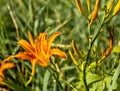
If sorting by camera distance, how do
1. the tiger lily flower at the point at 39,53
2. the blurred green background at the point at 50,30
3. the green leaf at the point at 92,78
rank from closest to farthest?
1. the tiger lily flower at the point at 39,53
2. the green leaf at the point at 92,78
3. the blurred green background at the point at 50,30

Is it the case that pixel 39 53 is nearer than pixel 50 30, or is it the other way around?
pixel 39 53

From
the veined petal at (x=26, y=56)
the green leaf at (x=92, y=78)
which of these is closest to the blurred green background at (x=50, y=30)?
the green leaf at (x=92, y=78)

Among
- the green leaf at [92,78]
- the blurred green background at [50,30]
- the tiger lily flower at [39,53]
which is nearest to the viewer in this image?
the tiger lily flower at [39,53]

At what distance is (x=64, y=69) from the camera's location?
2.05 m

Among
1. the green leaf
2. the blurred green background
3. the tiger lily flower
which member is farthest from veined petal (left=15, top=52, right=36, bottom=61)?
the blurred green background

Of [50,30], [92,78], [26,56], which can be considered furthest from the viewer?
[50,30]

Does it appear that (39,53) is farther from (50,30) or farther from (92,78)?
(50,30)

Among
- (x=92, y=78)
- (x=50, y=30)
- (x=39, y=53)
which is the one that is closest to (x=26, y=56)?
(x=39, y=53)

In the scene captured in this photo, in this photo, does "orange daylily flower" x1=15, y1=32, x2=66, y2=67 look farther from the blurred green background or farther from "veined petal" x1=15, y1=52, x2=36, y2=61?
the blurred green background

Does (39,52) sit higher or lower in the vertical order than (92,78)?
higher

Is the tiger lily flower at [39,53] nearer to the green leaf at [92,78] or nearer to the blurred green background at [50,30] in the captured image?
the green leaf at [92,78]

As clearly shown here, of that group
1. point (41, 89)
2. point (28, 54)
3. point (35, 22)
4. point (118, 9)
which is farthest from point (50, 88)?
point (118, 9)

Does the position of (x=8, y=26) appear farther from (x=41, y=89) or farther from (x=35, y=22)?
(x=41, y=89)

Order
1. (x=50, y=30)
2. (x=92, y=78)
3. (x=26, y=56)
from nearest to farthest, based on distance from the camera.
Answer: (x=26, y=56) < (x=92, y=78) < (x=50, y=30)
